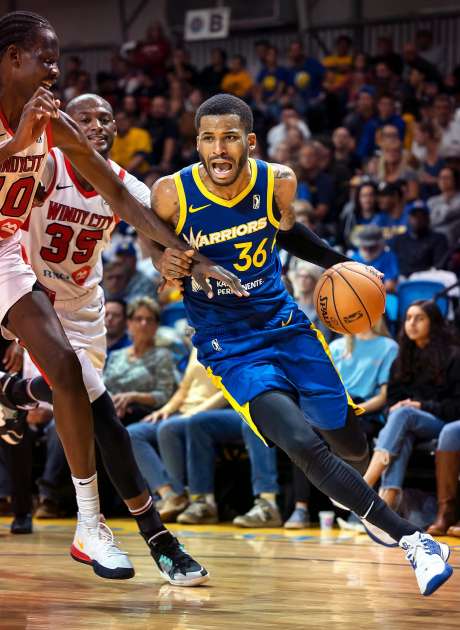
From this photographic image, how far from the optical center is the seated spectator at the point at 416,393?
6891 mm

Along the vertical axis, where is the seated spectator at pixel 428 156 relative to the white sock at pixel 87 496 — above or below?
above

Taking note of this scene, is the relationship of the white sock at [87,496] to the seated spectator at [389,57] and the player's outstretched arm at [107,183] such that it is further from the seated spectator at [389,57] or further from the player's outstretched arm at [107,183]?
the seated spectator at [389,57]

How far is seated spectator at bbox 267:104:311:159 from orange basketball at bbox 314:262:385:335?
25.5ft

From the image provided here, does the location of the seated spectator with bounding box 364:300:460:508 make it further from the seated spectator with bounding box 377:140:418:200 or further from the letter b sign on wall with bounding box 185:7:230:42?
the letter b sign on wall with bounding box 185:7:230:42

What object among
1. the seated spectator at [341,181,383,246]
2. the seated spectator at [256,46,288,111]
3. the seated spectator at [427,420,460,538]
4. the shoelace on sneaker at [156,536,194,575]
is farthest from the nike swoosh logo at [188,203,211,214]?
the seated spectator at [256,46,288,111]

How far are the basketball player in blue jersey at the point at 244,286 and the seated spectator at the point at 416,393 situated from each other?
233 cm

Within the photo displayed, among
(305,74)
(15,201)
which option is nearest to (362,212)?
(305,74)

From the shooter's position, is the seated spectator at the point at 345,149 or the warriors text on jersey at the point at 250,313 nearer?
the warriors text on jersey at the point at 250,313

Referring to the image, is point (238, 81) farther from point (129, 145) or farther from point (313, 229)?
point (313, 229)

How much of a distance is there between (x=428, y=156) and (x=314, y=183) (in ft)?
4.44

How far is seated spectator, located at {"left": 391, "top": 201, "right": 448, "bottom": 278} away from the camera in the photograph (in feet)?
31.2

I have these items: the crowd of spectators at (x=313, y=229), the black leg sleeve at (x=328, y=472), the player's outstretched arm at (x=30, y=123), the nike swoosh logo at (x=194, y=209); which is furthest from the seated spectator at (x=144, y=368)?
the player's outstretched arm at (x=30, y=123)

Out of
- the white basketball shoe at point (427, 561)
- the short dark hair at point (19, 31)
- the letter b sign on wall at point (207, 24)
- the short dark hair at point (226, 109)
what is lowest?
the white basketball shoe at point (427, 561)

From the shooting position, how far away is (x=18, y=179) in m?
4.32
